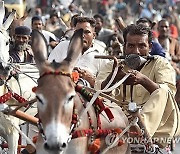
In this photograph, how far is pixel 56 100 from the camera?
5.72 m

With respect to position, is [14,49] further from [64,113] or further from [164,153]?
[64,113]

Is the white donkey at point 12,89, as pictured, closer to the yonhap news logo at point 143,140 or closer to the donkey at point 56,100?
the yonhap news logo at point 143,140

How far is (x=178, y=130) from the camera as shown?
715 cm

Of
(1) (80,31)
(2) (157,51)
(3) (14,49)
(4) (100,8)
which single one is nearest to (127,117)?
(1) (80,31)

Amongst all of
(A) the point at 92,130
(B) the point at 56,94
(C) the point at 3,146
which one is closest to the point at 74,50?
(B) the point at 56,94

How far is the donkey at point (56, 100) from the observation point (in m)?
5.59

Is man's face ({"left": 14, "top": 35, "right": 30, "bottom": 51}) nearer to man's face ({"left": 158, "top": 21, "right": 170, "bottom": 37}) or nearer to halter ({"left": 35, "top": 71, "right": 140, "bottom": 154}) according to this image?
man's face ({"left": 158, "top": 21, "right": 170, "bottom": 37})

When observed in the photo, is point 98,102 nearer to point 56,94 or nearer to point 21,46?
point 56,94

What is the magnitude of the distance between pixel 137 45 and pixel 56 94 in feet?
6.45

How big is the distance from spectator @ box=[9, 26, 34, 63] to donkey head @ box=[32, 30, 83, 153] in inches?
248

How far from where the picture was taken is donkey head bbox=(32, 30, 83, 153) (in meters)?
5.57

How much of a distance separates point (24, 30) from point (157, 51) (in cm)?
252

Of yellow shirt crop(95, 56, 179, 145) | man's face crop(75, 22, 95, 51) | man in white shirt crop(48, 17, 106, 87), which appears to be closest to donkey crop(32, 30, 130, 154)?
yellow shirt crop(95, 56, 179, 145)

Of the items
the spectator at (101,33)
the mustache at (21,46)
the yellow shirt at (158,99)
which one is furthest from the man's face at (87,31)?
the spectator at (101,33)
